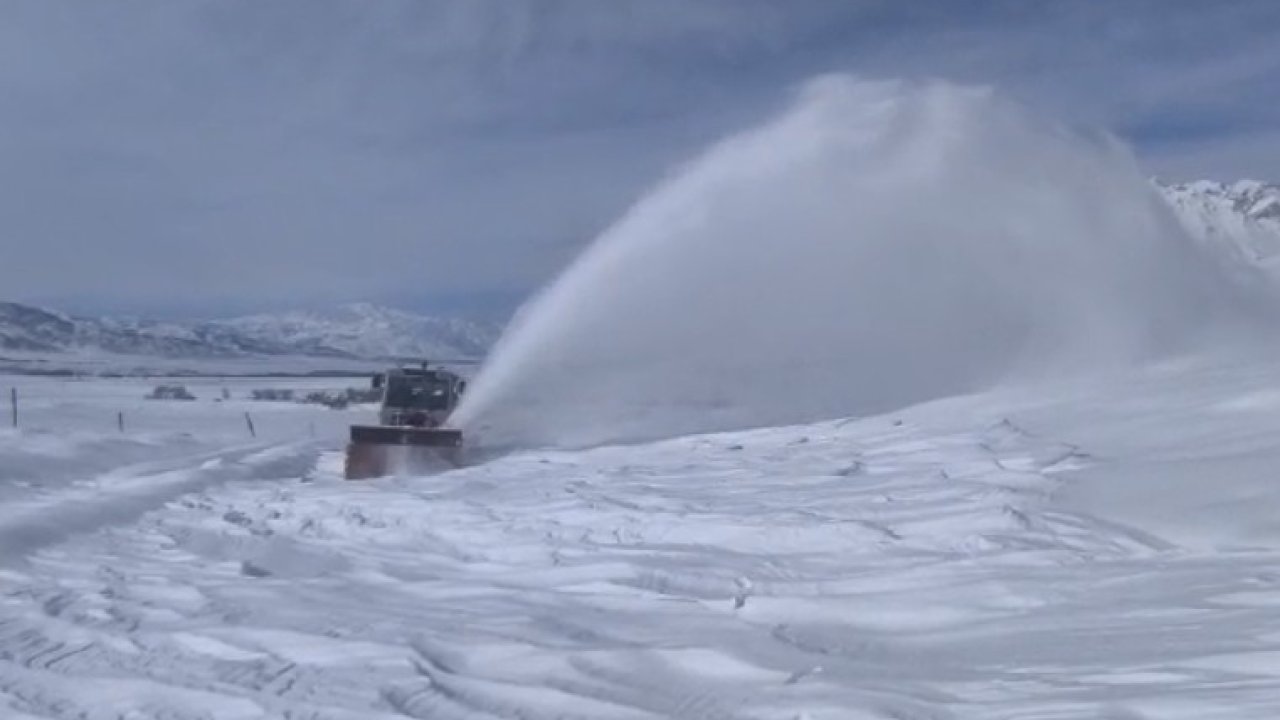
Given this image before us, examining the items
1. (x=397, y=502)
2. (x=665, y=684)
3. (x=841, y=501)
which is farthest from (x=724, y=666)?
(x=397, y=502)

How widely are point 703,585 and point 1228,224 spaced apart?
74.4 m

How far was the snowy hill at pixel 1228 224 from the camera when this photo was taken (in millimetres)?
32688

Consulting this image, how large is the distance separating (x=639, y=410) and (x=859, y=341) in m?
3.82

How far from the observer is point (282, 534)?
38.8ft

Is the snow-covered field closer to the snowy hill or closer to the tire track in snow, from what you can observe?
the tire track in snow

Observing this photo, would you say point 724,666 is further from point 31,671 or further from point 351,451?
point 351,451

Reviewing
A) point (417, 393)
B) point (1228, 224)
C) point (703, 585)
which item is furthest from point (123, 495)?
point (1228, 224)

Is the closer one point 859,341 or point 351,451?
point 351,451

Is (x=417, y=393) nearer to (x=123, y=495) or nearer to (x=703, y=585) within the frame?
(x=123, y=495)

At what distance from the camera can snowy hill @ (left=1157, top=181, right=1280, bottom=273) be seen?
32688 millimetres

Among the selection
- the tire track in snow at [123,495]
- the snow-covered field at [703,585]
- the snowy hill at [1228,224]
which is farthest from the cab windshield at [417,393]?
the snowy hill at [1228,224]

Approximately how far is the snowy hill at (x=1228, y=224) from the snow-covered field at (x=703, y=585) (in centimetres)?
1707

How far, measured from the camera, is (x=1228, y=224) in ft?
253

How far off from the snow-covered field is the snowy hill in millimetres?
17067
